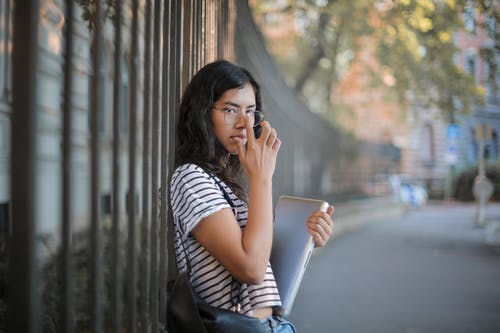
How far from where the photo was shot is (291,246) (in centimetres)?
208

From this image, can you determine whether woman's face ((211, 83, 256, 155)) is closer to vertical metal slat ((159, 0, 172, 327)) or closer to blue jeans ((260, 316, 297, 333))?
vertical metal slat ((159, 0, 172, 327))

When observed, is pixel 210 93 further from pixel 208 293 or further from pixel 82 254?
pixel 82 254

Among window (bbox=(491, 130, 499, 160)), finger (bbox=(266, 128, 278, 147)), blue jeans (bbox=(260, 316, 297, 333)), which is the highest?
window (bbox=(491, 130, 499, 160))

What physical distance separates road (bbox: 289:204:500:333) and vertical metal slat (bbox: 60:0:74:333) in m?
4.07

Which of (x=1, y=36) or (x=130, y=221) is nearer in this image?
(x=130, y=221)

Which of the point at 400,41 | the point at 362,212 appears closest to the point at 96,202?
the point at 400,41

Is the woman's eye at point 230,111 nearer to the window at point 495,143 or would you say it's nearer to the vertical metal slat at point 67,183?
the vertical metal slat at point 67,183

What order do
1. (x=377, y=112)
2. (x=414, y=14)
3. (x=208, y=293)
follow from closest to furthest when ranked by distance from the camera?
(x=208, y=293) → (x=414, y=14) → (x=377, y=112)

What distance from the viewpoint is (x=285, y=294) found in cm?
199

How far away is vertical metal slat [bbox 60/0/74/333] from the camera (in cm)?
134

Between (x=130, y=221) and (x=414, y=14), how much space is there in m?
10.1

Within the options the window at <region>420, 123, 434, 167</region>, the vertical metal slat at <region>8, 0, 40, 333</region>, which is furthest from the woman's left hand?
the window at <region>420, 123, 434, 167</region>

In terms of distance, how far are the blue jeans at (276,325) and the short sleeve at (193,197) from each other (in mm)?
378

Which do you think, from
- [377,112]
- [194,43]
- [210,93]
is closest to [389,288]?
[194,43]
